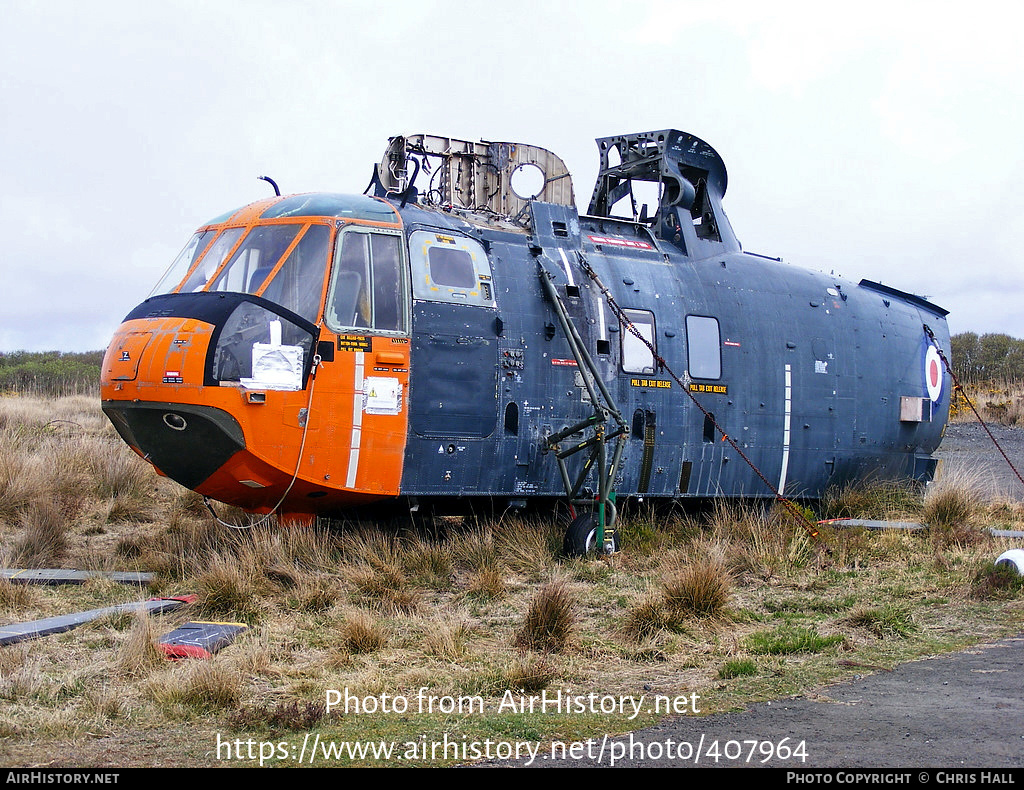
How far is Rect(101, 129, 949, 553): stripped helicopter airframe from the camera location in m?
10.3

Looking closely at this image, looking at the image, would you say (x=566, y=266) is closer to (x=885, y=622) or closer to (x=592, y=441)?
(x=592, y=441)

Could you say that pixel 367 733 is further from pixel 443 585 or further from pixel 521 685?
pixel 443 585

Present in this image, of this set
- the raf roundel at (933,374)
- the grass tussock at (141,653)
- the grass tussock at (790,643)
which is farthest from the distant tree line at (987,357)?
the grass tussock at (141,653)

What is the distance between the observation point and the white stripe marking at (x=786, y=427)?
14.7m

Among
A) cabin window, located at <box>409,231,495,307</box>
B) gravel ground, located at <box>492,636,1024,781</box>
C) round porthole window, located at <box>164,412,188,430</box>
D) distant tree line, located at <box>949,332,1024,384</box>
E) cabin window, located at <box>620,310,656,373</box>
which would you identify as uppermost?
distant tree line, located at <box>949,332,1024,384</box>

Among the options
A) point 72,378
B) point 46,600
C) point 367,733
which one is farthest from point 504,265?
point 72,378

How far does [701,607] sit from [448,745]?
143 inches

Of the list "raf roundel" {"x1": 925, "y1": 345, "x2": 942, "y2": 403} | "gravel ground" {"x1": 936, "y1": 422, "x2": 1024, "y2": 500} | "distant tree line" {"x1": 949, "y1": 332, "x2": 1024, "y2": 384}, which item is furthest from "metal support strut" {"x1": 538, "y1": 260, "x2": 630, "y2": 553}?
"distant tree line" {"x1": 949, "y1": 332, "x2": 1024, "y2": 384}

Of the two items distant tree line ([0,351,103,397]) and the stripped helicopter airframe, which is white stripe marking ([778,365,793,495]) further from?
distant tree line ([0,351,103,397])

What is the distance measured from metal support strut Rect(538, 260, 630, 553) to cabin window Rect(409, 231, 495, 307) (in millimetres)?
856

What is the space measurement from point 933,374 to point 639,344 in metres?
6.79

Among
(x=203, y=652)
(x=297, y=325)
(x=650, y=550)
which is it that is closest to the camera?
(x=203, y=652)

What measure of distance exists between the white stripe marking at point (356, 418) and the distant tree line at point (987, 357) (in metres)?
41.9

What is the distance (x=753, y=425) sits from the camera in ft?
46.8
